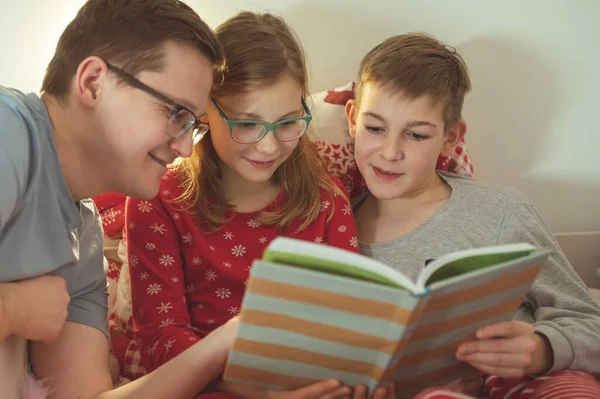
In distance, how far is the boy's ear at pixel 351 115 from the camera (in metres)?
1.51

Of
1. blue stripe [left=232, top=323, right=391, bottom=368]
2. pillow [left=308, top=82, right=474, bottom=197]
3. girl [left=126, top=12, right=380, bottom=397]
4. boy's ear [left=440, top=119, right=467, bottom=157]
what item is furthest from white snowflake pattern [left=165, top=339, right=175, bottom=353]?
boy's ear [left=440, top=119, right=467, bottom=157]

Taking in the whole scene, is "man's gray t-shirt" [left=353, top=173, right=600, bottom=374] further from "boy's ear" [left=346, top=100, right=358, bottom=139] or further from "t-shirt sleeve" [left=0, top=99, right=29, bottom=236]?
"t-shirt sleeve" [left=0, top=99, right=29, bottom=236]

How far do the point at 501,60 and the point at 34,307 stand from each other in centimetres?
141

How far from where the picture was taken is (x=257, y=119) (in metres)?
1.24

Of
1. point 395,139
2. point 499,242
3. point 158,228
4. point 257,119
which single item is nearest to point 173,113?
point 257,119

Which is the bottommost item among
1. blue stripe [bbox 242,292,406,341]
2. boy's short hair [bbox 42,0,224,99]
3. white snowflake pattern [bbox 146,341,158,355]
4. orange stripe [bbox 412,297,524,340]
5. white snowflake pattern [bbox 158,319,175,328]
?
white snowflake pattern [bbox 146,341,158,355]

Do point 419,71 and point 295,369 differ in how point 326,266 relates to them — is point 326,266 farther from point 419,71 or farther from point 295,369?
point 419,71

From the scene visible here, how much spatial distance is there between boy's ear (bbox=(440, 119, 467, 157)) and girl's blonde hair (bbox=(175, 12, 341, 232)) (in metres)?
0.29

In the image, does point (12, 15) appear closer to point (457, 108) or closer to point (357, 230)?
point (357, 230)

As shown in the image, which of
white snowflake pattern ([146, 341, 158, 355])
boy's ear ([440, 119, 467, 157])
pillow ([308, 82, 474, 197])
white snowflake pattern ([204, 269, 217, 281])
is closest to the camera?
white snowflake pattern ([146, 341, 158, 355])

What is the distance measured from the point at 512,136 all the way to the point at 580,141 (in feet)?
0.70

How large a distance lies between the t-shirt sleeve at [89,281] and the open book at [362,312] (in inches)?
13.5

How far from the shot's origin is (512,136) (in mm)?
1846

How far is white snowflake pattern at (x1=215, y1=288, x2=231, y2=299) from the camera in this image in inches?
53.3
